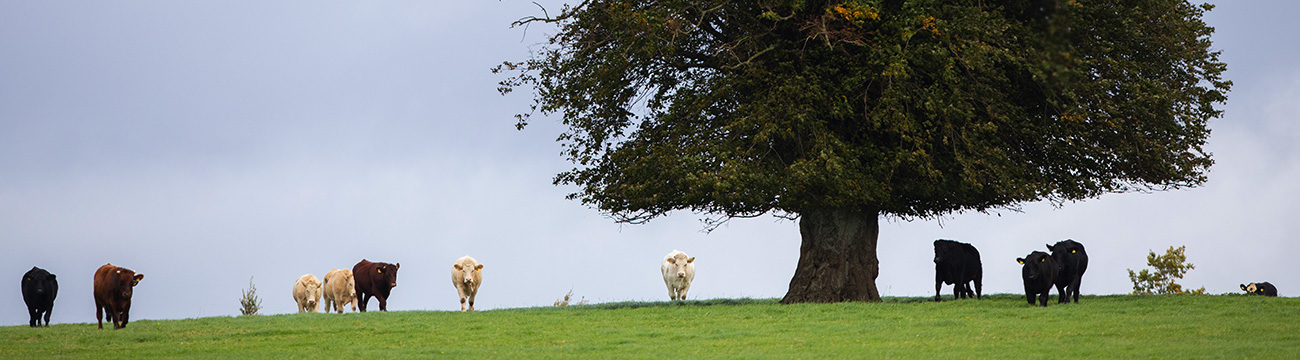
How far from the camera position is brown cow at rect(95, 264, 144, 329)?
906 inches

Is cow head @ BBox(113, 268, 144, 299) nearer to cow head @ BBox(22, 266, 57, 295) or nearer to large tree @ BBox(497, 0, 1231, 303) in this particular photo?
cow head @ BBox(22, 266, 57, 295)

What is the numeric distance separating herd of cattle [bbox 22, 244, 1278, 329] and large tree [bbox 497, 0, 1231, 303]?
1551mm

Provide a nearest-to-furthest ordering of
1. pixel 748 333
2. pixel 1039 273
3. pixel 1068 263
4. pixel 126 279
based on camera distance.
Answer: pixel 748 333, pixel 126 279, pixel 1039 273, pixel 1068 263

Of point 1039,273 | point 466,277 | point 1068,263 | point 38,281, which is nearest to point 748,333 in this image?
point 1039,273

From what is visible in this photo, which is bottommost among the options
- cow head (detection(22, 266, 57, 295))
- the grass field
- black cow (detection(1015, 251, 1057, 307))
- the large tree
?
the grass field

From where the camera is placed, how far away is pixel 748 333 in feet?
63.8

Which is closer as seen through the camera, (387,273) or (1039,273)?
(1039,273)

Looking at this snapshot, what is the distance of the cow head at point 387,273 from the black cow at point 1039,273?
49.6 ft

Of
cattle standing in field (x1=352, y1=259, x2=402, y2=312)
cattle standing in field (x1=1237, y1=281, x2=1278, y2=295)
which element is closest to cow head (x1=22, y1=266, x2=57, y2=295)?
cattle standing in field (x1=352, y1=259, x2=402, y2=312)

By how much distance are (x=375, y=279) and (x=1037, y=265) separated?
52.5ft

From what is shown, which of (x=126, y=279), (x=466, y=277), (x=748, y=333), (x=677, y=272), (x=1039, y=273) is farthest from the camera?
(x=677, y=272)

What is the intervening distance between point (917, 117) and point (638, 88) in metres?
6.67

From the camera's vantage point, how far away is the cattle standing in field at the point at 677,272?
109 feet

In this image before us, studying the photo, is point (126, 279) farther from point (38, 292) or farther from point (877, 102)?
point (877, 102)
